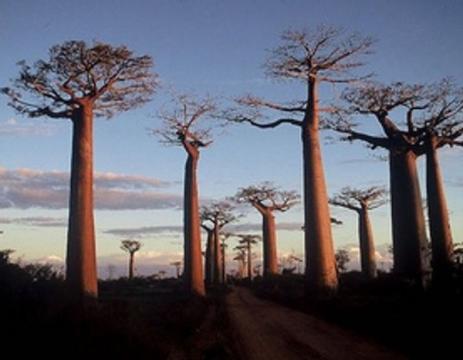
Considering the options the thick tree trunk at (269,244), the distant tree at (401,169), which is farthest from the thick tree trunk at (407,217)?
the thick tree trunk at (269,244)

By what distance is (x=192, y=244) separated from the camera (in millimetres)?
22500

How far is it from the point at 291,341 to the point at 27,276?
5.57 m

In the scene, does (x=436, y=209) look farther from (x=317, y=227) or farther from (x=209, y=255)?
(x=209, y=255)

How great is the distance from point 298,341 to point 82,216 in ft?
27.1

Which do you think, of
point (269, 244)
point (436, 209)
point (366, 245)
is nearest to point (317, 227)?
point (436, 209)

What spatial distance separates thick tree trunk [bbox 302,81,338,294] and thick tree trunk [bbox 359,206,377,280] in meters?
16.2

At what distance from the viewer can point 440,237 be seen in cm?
1612

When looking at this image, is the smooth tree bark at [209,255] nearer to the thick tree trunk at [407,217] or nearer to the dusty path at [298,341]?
the thick tree trunk at [407,217]

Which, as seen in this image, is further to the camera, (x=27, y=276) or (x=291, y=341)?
(x=27, y=276)

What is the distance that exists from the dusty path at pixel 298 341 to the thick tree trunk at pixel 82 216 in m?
4.30

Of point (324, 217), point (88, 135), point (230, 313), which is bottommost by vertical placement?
point (230, 313)

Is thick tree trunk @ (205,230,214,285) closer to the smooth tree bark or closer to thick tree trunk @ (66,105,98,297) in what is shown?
the smooth tree bark

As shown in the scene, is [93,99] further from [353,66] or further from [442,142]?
[442,142]

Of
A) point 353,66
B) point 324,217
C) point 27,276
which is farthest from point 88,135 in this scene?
point 353,66
